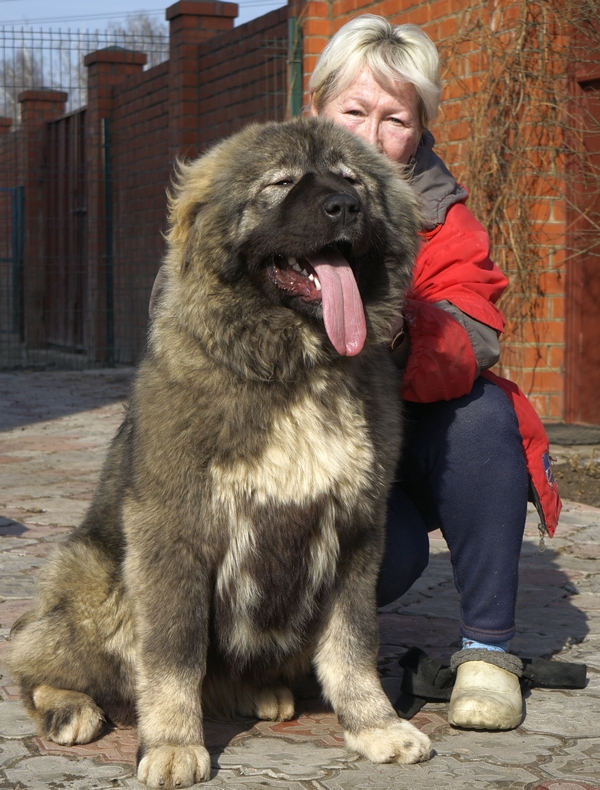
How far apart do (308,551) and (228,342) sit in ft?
1.95

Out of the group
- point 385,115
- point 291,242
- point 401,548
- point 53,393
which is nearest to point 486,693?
point 401,548

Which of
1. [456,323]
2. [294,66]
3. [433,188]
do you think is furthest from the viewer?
[294,66]

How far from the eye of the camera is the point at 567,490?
598cm

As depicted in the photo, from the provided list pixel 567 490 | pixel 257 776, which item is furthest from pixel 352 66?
pixel 567 490

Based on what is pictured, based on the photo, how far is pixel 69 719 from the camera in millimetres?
2684

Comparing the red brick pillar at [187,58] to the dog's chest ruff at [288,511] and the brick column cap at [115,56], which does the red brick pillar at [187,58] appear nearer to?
the brick column cap at [115,56]

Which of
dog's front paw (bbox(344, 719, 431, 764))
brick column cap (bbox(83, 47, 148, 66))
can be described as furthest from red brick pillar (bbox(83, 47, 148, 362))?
dog's front paw (bbox(344, 719, 431, 764))

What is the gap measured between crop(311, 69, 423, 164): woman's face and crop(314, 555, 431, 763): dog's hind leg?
1453 mm

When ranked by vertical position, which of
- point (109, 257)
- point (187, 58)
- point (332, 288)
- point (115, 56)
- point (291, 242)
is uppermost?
point (115, 56)

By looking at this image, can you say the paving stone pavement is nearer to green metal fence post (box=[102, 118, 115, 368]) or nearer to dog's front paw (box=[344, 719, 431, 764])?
dog's front paw (box=[344, 719, 431, 764])

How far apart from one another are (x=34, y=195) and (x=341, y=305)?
15.3 metres

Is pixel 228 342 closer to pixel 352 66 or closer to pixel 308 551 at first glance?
pixel 308 551

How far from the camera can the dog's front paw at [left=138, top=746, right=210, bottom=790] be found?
2418mm

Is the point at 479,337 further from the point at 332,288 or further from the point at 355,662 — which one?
the point at 355,662
